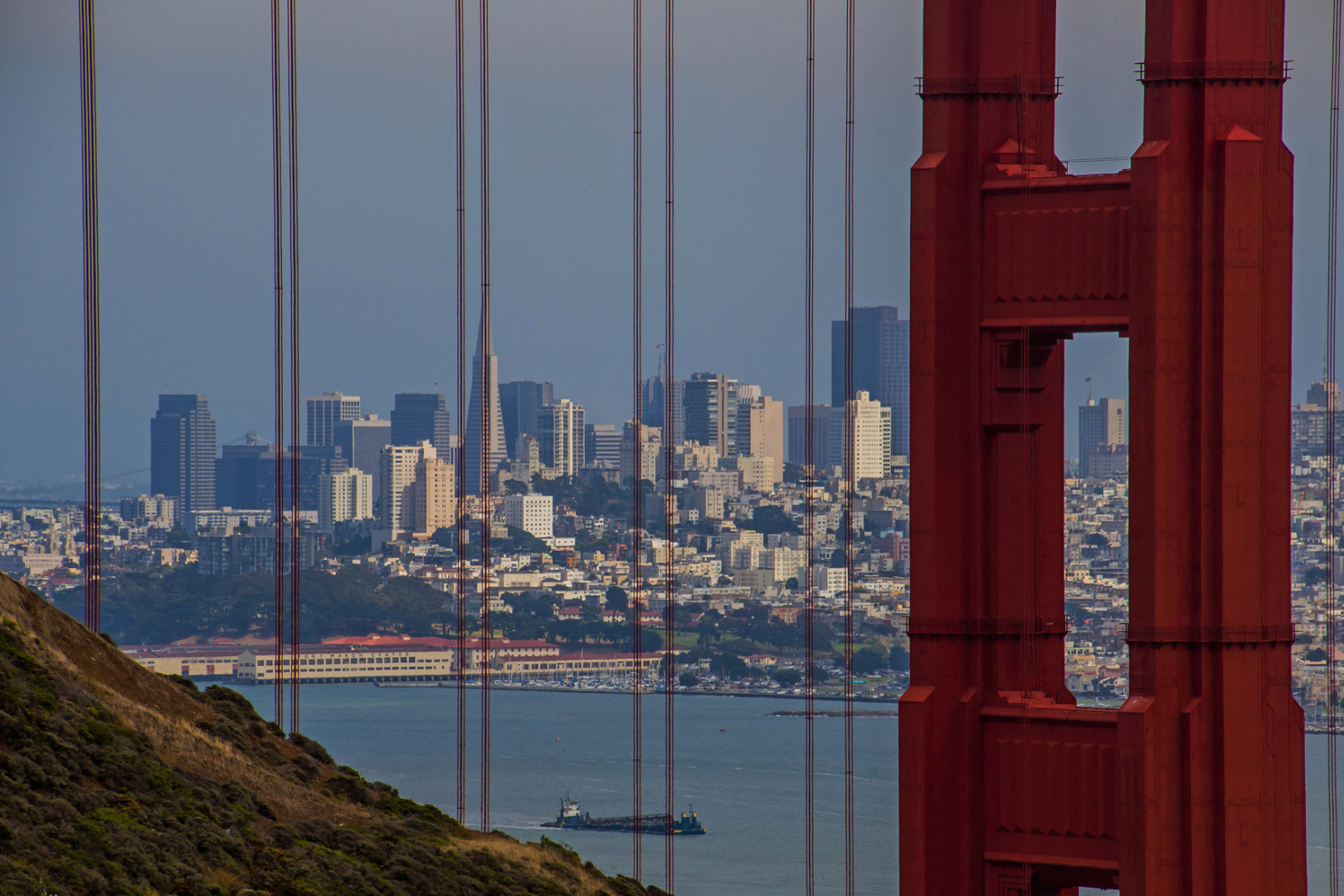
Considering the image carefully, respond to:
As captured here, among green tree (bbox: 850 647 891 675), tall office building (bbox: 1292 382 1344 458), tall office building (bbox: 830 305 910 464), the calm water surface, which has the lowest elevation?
the calm water surface

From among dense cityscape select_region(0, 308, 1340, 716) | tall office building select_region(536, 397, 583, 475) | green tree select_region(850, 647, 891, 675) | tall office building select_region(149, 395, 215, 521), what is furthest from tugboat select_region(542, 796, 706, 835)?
tall office building select_region(536, 397, 583, 475)

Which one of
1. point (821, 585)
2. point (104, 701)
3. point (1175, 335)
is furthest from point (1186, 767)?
point (821, 585)

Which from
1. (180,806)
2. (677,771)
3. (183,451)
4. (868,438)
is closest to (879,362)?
(868,438)

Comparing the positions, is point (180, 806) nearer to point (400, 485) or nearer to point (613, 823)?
point (613, 823)

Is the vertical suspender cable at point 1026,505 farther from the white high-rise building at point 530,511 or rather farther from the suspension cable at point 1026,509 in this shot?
the white high-rise building at point 530,511

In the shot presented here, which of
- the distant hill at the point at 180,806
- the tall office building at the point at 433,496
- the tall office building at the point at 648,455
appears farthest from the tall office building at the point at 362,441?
the distant hill at the point at 180,806

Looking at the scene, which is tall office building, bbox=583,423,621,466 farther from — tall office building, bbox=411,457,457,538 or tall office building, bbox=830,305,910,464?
tall office building, bbox=830,305,910,464
